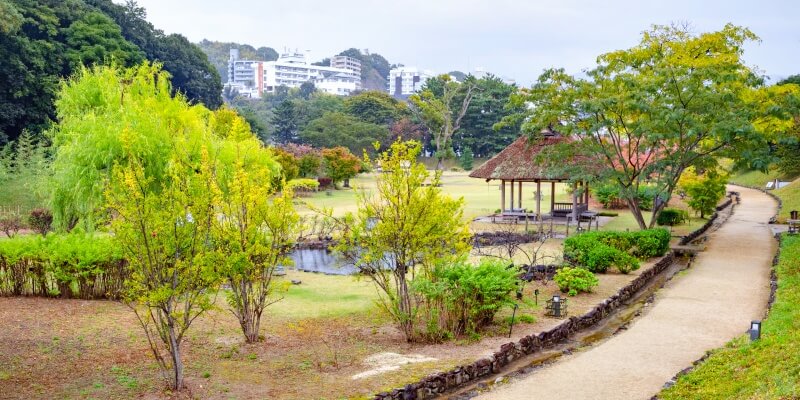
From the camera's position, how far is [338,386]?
322 inches

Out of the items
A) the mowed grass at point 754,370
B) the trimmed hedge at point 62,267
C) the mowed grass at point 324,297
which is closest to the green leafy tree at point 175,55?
the mowed grass at point 324,297

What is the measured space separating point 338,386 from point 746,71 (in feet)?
73.2

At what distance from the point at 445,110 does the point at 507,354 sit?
176 ft

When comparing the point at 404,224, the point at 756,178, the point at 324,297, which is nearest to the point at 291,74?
the point at 756,178

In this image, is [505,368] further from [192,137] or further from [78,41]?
[78,41]

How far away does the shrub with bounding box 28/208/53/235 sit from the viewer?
69.6 feet

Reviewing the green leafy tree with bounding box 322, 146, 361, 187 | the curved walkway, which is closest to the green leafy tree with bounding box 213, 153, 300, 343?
the curved walkway

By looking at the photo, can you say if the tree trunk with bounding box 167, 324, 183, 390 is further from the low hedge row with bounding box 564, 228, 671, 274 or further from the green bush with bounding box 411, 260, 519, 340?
the low hedge row with bounding box 564, 228, 671, 274

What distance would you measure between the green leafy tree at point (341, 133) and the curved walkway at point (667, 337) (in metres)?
43.2

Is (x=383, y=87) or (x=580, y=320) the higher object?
(x=383, y=87)

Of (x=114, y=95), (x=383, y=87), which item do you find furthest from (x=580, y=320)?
(x=383, y=87)

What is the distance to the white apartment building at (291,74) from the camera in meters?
170

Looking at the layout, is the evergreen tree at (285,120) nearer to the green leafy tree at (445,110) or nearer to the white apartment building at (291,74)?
the green leafy tree at (445,110)

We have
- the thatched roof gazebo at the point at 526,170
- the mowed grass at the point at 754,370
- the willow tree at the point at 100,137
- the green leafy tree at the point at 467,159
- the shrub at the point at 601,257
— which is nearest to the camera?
the mowed grass at the point at 754,370
